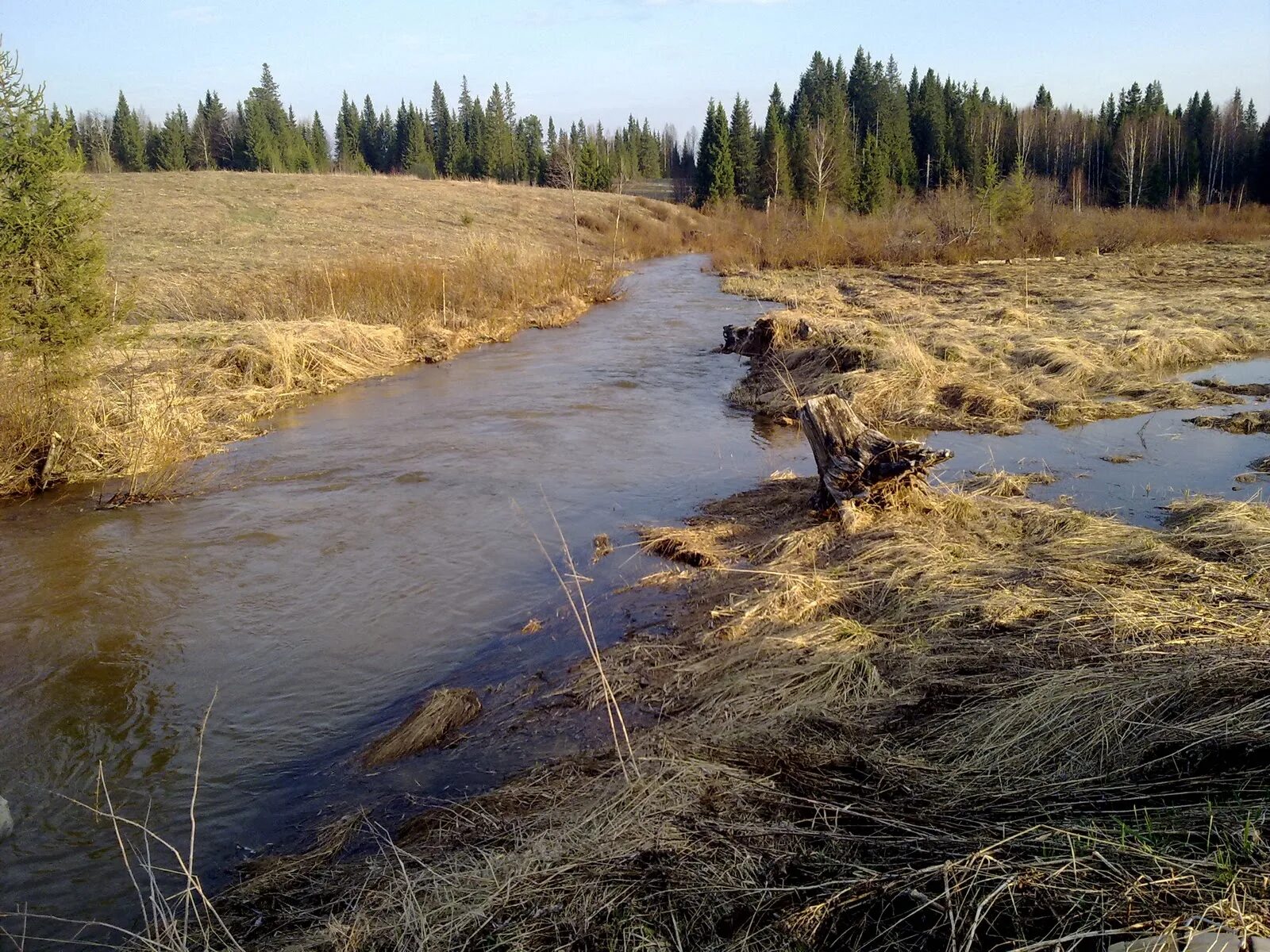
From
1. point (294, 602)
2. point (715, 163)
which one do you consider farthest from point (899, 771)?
point (715, 163)

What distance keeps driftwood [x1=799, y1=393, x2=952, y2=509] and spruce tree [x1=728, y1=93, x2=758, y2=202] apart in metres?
57.6

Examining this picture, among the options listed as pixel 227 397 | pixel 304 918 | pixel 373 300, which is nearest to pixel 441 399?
pixel 227 397

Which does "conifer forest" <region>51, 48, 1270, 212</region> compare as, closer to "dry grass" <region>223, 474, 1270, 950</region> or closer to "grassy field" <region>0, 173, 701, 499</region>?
"grassy field" <region>0, 173, 701, 499</region>

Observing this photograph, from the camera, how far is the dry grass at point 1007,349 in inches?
475

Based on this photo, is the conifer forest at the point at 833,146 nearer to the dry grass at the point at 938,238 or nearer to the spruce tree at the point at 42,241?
the dry grass at the point at 938,238

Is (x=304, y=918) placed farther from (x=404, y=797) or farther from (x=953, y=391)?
(x=953, y=391)

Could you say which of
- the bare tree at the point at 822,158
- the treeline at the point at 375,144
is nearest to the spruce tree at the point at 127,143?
the treeline at the point at 375,144

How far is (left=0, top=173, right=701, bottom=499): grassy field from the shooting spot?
391 inches

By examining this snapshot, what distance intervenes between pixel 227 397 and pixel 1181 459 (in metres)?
12.8

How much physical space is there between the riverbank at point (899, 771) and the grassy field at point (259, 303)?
7.28 meters

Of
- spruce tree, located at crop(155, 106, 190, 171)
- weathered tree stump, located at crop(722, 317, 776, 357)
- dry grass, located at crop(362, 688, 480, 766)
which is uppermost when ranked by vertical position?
spruce tree, located at crop(155, 106, 190, 171)

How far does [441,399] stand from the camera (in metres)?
14.4

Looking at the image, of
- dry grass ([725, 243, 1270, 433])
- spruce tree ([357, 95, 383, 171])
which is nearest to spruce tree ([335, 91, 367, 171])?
spruce tree ([357, 95, 383, 171])

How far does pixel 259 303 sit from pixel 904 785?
19003 millimetres
